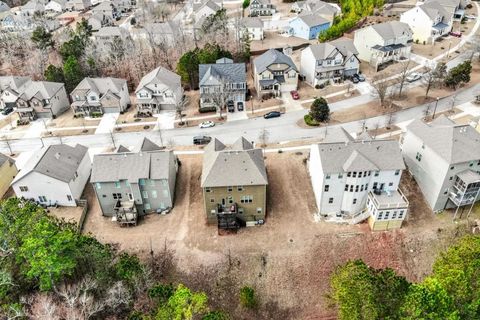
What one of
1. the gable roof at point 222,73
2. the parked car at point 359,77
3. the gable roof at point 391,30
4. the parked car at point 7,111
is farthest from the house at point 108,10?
the parked car at point 359,77

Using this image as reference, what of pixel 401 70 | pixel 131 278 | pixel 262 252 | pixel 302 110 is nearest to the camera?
pixel 131 278

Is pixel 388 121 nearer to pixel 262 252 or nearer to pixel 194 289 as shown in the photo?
pixel 262 252

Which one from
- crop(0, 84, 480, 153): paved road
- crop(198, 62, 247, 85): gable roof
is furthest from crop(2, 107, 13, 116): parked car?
crop(198, 62, 247, 85): gable roof

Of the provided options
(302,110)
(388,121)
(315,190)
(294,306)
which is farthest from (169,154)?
(388,121)

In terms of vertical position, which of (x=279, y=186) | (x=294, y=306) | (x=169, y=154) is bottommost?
(x=294, y=306)

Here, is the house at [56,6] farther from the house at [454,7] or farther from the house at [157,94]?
the house at [454,7]

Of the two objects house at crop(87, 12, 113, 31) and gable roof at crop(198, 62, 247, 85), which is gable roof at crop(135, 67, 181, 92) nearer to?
gable roof at crop(198, 62, 247, 85)
